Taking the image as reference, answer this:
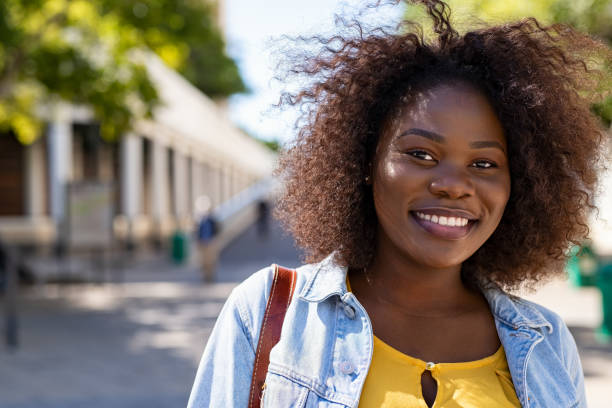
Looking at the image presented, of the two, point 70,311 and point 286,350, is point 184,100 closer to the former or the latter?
point 70,311

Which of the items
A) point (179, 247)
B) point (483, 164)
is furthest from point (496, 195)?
point (179, 247)

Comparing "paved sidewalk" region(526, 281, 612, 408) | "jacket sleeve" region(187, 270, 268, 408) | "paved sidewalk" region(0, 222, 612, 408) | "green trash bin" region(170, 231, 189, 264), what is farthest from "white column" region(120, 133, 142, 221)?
"jacket sleeve" region(187, 270, 268, 408)

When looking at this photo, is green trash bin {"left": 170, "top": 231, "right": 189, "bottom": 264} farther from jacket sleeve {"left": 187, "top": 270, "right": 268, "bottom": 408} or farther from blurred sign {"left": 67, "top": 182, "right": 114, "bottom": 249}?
jacket sleeve {"left": 187, "top": 270, "right": 268, "bottom": 408}

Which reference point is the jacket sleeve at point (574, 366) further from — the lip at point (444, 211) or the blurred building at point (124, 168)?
the blurred building at point (124, 168)

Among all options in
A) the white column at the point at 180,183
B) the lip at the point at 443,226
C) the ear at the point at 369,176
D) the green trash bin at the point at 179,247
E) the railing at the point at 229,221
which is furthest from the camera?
the white column at the point at 180,183

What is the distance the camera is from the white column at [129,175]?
2503 centimetres

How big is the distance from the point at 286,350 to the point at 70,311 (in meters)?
11.1

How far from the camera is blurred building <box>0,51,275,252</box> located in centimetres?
2159

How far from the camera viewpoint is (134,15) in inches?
470

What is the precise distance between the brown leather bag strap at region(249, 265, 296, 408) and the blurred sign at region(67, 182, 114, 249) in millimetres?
12002

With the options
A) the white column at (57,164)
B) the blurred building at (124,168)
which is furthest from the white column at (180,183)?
the white column at (57,164)

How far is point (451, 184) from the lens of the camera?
1.85 m

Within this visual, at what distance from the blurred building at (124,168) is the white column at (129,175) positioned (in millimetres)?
32

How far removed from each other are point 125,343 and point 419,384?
7789mm
